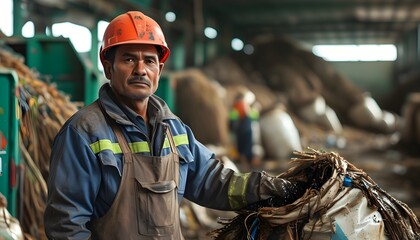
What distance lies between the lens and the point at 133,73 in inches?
100

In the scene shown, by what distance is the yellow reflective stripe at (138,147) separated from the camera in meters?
2.49

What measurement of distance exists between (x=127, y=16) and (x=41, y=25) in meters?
11.0

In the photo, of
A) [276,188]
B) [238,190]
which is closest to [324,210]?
[276,188]

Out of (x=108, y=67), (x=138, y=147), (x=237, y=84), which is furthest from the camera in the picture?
(x=237, y=84)

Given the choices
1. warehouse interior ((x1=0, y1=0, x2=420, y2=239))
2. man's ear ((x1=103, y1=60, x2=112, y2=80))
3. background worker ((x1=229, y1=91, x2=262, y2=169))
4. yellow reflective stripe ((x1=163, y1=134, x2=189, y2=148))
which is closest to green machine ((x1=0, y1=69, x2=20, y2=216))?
warehouse interior ((x1=0, y1=0, x2=420, y2=239))

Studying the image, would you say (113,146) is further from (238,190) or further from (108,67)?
(238,190)

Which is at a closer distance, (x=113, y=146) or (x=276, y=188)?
(x=113, y=146)

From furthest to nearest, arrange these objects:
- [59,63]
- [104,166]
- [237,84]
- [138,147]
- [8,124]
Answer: [237,84], [59,63], [8,124], [138,147], [104,166]

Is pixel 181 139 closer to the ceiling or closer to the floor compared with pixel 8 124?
closer to the floor

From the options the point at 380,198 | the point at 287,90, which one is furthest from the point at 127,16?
the point at 287,90

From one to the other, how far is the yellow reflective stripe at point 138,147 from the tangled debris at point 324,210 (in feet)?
1.88

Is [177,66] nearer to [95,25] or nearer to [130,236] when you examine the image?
[95,25]

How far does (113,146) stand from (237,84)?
48.6 ft

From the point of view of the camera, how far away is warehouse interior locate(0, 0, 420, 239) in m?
4.38
